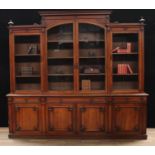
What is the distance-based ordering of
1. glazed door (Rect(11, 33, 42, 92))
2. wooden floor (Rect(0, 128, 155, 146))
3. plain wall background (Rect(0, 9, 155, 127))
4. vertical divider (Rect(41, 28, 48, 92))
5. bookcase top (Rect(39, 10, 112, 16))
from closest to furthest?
1. wooden floor (Rect(0, 128, 155, 146))
2. bookcase top (Rect(39, 10, 112, 16))
3. vertical divider (Rect(41, 28, 48, 92))
4. glazed door (Rect(11, 33, 42, 92))
5. plain wall background (Rect(0, 9, 155, 127))

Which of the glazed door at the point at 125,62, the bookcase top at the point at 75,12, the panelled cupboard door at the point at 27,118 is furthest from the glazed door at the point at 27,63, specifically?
the glazed door at the point at 125,62

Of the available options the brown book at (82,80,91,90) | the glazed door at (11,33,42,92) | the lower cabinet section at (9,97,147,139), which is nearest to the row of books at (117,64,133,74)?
the lower cabinet section at (9,97,147,139)

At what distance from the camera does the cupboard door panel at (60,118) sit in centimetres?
476

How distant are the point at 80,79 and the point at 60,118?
2.78 ft

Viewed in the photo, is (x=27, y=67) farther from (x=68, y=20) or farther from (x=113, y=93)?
(x=113, y=93)

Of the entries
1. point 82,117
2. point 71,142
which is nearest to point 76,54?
point 82,117

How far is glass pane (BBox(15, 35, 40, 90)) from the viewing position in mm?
4898

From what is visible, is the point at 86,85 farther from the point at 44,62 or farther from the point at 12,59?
the point at 12,59

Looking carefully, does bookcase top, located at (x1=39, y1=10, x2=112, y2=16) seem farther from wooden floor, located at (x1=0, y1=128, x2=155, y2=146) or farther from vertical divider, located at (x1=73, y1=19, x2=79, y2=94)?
wooden floor, located at (x1=0, y1=128, x2=155, y2=146)

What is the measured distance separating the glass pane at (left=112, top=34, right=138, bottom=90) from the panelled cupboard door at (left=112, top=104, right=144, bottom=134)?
420mm

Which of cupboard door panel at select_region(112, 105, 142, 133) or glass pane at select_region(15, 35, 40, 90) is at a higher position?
glass pane at select_region(15, 35, 40, 90)

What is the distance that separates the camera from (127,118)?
15.6 feet

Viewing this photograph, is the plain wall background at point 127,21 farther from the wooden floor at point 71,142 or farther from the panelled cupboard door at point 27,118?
the wooden floor at point 71,142

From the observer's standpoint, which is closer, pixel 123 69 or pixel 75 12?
pixel 75 12
